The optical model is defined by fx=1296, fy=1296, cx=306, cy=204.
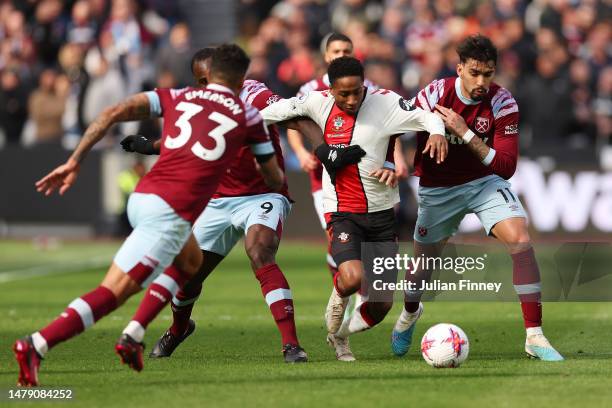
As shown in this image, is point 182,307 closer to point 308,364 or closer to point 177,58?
point 308,364

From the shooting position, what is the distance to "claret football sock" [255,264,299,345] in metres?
9.41

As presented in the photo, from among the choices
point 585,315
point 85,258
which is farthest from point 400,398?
point 85,258

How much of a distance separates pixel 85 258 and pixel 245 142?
12.4 meters

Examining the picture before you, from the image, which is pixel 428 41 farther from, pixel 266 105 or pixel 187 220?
pixel 187 220

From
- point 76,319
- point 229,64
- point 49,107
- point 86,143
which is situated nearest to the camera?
point 76,319

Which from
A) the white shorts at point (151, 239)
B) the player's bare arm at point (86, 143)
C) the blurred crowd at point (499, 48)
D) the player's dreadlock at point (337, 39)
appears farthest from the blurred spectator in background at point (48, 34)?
the white shorts at point (151, 239)

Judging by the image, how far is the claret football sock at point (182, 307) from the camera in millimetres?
9953

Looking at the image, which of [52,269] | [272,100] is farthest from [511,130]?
[52,269]

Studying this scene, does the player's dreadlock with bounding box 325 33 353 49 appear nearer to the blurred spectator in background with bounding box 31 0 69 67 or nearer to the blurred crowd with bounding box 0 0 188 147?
the blurred crowd with bounding box 0 0 188 147

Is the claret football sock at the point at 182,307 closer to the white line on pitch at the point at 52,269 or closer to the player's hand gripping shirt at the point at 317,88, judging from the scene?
the player's hand gripping shirt at the point at 317,88

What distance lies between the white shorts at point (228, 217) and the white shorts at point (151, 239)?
1.63 meters

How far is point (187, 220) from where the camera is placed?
27.0 ft

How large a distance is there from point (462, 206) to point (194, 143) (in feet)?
9.10

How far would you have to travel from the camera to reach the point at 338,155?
Answer: 9461mm
